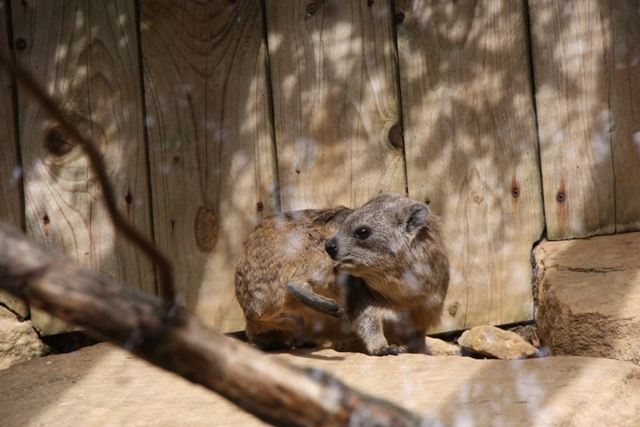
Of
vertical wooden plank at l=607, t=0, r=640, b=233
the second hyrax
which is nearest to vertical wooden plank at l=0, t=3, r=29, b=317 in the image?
the second hyrax

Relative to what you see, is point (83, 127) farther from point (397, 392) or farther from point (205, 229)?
point (397, 392)

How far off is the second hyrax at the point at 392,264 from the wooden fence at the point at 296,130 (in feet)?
0.69

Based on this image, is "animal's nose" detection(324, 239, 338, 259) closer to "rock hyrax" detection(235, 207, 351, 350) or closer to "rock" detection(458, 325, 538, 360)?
"rock hyrax" detection(235, 207, 351, 350)

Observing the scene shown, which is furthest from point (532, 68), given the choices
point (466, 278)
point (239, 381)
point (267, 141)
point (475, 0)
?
point (239, 381)

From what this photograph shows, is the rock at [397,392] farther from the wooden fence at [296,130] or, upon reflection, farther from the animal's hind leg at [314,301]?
the wooden fence at [296,130]

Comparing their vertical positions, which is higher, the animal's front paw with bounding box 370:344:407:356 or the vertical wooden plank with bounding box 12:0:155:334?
the vertical wooden plank with bounding box 12:0:155:334

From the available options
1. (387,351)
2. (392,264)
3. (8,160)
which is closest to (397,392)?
(387,351)

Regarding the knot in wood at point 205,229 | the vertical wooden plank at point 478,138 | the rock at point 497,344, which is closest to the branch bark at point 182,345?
the rock at point 497,344

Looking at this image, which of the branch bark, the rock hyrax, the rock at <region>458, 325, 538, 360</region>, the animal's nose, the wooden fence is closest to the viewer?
the branch bark

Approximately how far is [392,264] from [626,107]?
1.75 m

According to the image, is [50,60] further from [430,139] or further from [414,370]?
[414,370]

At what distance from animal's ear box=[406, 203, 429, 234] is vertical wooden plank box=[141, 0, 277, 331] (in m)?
0.92

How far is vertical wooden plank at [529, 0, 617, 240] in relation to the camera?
471 centimetres

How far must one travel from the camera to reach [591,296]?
424cm
